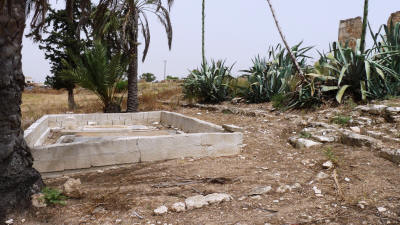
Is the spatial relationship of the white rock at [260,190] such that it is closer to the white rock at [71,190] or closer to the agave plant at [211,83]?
the white rock at [71,190]

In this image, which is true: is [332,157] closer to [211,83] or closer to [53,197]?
[53,197]

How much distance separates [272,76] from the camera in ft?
24.5

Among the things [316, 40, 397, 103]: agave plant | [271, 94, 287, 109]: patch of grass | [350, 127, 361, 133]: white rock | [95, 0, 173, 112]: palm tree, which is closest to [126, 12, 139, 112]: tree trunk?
[95, 0, 173, 112]: palm tree

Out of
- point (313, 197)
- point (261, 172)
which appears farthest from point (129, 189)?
point (313, 197)

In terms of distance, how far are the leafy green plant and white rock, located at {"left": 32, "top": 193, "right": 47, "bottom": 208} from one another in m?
0.03

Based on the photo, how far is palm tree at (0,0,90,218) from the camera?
2100 mm

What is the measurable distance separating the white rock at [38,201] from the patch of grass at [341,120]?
14.0 feet

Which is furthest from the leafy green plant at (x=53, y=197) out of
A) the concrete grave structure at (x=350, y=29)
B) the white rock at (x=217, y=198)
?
the concrete grave structure at (x=350, y=29)

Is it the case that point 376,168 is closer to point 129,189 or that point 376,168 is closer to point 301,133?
point 301,133

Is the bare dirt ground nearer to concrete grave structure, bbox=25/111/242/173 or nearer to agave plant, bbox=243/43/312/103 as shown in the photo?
concrete grave structure, bbox=25/111/242/173

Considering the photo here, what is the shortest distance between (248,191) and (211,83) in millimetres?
6794

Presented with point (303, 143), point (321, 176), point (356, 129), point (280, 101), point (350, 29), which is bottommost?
point (321, 176)

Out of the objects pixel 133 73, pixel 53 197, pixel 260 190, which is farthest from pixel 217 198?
pixel 133 73

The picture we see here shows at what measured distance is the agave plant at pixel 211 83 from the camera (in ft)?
30.1
